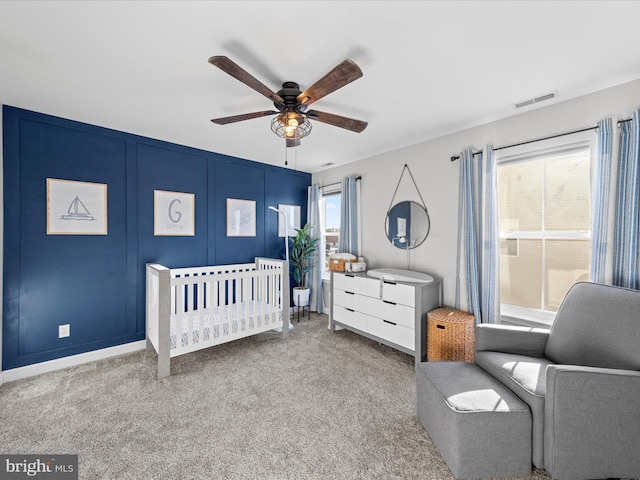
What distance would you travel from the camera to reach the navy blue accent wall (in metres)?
2.41

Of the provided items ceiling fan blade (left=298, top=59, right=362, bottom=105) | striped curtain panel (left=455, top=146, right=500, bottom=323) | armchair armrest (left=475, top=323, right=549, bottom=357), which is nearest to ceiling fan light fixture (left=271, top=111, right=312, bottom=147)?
ceiling fan blade (left=298, top=59, right=362, bottom=105)

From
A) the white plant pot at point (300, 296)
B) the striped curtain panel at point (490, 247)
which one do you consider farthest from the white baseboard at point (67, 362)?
the striped curtain panel at point (490, 247)

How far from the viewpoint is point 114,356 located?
287cm

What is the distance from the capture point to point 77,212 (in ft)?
8.76

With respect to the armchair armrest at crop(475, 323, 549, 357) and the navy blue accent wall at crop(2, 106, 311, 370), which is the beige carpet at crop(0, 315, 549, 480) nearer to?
the navy blue accent wall at crop(2, 106, 311, 370)

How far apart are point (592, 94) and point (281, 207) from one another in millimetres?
3532

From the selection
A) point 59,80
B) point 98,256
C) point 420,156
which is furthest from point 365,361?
point 59,80

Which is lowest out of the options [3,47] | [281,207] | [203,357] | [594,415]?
[203,357]

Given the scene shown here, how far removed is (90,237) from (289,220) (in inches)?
97.3

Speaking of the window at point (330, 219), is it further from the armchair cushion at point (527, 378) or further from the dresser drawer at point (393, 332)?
the armchair cushion at point (527, 378)

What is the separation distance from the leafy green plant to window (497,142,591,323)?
2.49 meters

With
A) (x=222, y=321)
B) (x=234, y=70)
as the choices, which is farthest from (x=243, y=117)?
(x=222, y=321)

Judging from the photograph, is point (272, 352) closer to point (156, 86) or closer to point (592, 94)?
point (156, 86)

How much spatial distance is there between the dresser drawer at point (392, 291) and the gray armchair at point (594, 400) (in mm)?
1080
